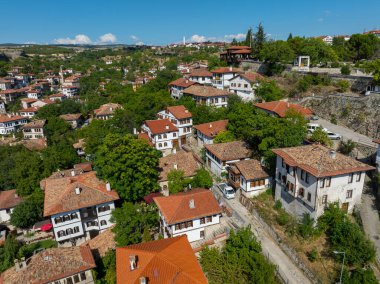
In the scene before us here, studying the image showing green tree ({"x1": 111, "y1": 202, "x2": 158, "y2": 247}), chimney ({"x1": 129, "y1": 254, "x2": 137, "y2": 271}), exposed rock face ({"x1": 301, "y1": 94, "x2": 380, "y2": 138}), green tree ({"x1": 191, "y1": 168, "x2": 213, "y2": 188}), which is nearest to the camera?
chimney ({"x1": 129, "y1": 254, "x2": 137, "y2": 271})

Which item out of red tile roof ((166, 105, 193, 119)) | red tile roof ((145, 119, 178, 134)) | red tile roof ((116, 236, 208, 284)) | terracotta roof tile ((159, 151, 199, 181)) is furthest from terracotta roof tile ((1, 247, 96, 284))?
red tile roof ((166, 105, 193, 119))

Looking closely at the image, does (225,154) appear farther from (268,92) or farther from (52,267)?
(52,267)

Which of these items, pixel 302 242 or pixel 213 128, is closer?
pixel 302 242

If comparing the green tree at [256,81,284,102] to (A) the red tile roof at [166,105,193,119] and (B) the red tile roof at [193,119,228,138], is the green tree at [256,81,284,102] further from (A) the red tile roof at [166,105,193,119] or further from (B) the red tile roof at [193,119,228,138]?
(A) the red tile roof at [166,105,193,119]

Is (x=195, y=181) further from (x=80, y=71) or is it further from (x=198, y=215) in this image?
(x=80, y=71)

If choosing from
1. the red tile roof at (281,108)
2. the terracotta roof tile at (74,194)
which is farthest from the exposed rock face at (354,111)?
the terracotta roof tile at (74,194)

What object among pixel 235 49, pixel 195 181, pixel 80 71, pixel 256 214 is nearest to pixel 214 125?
pixel 195 181

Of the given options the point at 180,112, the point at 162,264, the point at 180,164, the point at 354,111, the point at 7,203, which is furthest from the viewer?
the point at 180,112

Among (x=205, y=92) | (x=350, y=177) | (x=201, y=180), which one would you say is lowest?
(x=201, y=180)

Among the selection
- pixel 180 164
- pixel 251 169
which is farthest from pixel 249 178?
pixel 180 164
